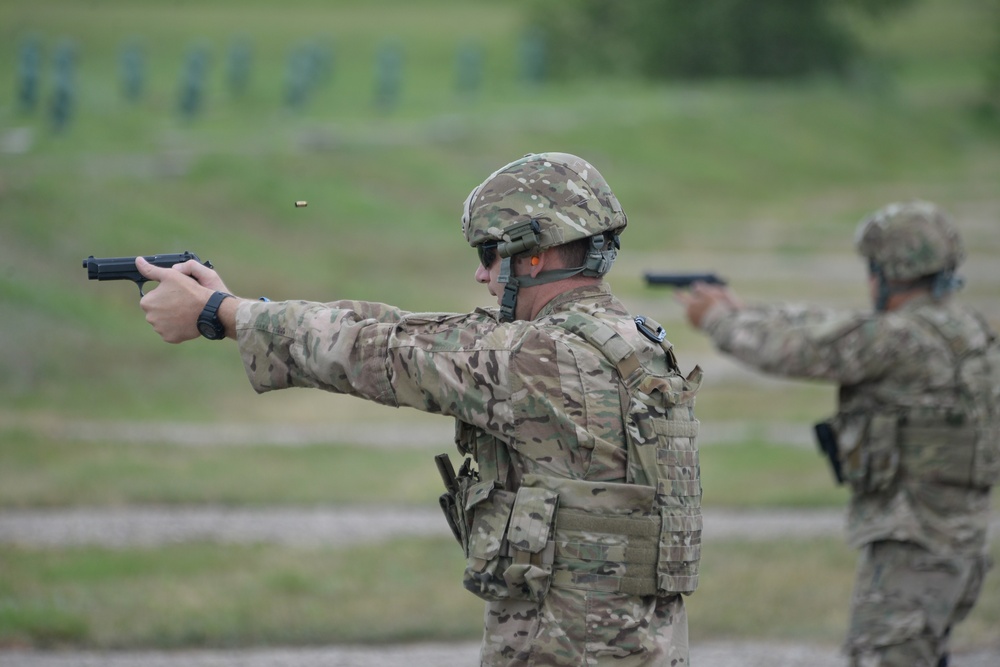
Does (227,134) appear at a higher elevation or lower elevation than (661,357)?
higher

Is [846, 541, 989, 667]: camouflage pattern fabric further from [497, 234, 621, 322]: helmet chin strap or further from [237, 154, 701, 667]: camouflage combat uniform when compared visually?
[497, 234, 621, 322]: helmet chin strap

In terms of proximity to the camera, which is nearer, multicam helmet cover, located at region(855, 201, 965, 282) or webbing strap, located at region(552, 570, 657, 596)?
webbing strap, located at region(552, 570, 657, 596)

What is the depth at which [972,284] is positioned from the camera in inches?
1018

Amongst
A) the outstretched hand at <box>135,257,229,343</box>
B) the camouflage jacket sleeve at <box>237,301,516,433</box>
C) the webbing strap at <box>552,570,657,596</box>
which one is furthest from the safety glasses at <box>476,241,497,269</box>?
the webbing strap at <box>552,570,657,596</box>

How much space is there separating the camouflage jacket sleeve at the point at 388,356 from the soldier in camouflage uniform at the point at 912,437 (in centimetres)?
277

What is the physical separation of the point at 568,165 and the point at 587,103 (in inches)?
1307

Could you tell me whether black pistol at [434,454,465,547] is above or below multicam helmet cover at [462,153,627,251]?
below

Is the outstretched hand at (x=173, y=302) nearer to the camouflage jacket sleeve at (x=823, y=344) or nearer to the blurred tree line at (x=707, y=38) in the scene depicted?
the camouflage jacket sleeve at (x=823, y=344)

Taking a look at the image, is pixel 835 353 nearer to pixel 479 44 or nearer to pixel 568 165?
pixel 568 165

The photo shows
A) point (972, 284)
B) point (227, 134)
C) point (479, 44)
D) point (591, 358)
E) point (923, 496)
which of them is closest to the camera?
point (591, 358)

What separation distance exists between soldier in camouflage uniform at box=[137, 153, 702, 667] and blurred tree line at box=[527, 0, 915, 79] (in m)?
45.6

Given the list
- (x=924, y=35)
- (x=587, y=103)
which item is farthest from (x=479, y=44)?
(x=924, y=35)

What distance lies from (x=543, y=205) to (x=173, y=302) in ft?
3.91

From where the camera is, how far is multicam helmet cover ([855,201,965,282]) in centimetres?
666
